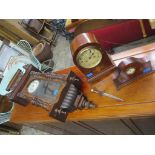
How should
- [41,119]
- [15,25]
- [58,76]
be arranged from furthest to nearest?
1. [15,25]
2. [41,119]
3. [58,76]

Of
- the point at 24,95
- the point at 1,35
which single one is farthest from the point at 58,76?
the point at 1,35

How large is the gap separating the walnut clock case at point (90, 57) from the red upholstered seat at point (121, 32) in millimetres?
1730

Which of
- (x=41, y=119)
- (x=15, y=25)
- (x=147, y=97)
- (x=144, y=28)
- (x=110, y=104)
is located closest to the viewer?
(x=147, y=97)

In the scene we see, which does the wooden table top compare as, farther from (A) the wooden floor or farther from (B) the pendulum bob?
(A) the wooden floor

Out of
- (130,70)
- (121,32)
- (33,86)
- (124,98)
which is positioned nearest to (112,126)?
(124,98)

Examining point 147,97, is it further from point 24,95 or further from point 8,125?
point 8,125

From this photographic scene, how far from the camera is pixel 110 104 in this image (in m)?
1.67

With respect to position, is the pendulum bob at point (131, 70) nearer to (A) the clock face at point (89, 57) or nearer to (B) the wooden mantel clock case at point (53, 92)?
(A) the clock face at point (89, 57)

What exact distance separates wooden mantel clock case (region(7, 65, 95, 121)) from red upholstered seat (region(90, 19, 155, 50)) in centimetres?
168

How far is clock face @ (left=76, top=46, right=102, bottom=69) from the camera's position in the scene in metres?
1.59

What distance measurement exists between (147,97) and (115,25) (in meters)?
2.19

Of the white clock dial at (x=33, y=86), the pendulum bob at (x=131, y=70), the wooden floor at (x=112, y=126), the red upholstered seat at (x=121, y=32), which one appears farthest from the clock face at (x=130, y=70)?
the red upholstered seat at (x=121, y=32)

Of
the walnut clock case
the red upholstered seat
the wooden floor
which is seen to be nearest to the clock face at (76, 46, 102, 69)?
the walnut clock case

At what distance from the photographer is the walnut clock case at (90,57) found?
1.56 meters
